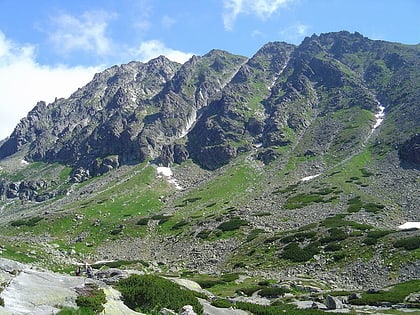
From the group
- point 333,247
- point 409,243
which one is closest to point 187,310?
point 409,243

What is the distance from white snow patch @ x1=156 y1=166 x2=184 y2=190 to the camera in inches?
6383

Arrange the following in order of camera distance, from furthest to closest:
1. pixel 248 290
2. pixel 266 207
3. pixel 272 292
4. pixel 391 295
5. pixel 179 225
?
pixel 266 207 < pixel 179 225 < pixel 248 290 < pixel 272 292 < pixel 391 295

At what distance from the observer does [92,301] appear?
53.1ft

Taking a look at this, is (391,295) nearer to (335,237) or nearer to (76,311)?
(335,237)

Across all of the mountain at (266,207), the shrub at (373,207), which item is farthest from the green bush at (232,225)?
the shrub at (373,207)

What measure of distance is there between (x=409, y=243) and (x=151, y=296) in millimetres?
42725

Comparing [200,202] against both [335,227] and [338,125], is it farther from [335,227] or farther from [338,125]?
[338,125]

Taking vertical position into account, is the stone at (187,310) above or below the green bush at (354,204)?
above

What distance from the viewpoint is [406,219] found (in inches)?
3253

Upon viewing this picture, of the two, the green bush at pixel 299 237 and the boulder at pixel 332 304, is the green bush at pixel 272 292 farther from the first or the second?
the green bush at pixel 299 237

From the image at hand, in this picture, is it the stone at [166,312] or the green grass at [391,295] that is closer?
the stone at [166,312]

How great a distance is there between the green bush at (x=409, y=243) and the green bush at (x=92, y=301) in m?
45.2

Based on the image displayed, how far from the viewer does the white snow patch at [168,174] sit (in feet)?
532

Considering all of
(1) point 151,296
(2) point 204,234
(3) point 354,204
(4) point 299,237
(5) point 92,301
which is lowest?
(2) point 204,234
